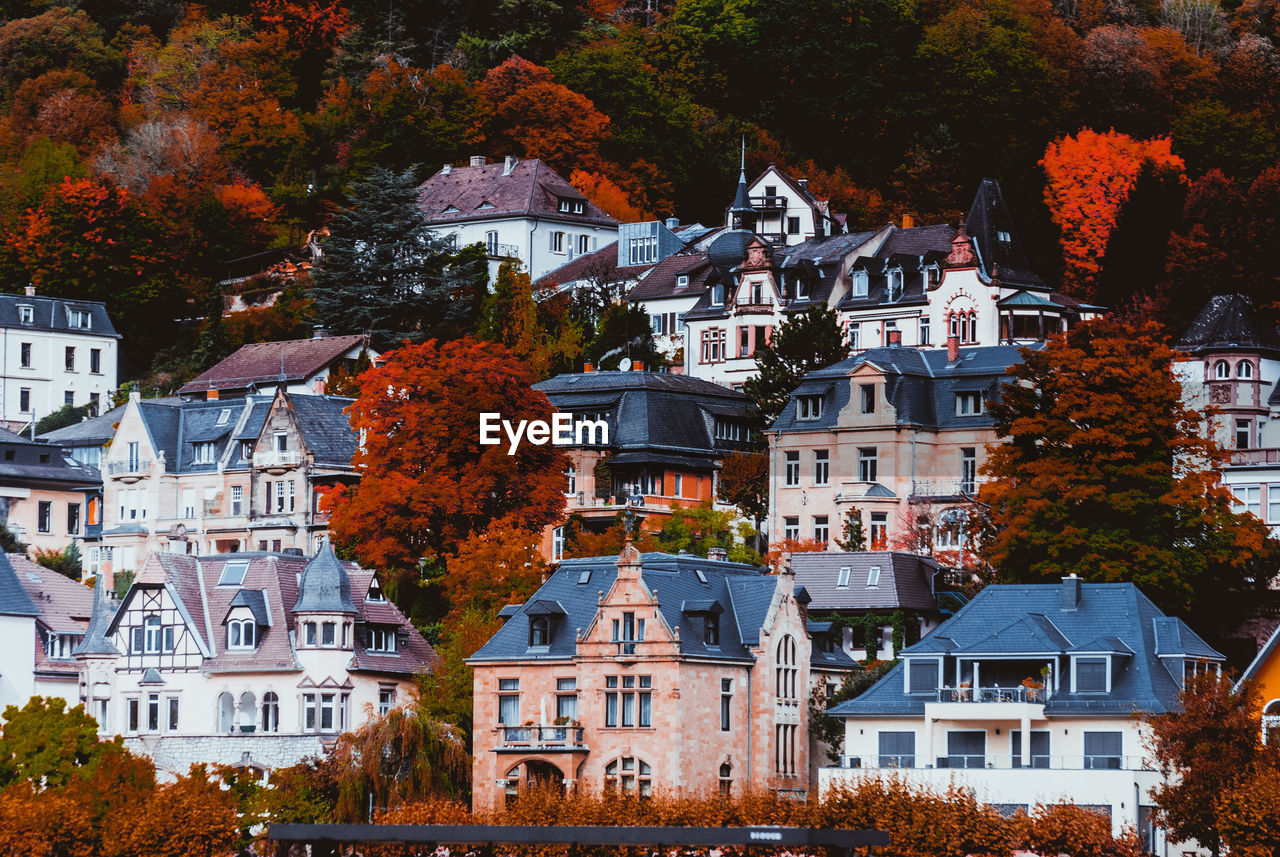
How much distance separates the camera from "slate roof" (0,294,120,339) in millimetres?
126188

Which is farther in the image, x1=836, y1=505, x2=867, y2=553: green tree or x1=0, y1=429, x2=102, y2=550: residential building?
x1=0, y1=429, x2=102, y2=550: residential building

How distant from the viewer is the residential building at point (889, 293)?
10700 cm

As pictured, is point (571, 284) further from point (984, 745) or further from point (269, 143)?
point (984, 745)

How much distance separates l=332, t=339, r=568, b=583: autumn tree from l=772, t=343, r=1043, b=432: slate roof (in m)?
9.54

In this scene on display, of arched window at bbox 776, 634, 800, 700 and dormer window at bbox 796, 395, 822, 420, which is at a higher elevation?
dormer window at bbox 796, 395, 822, 420

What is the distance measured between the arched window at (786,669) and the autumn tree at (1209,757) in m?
14.2

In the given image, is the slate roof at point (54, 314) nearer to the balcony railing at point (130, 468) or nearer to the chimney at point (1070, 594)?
the balcony railing at point (130, 468)

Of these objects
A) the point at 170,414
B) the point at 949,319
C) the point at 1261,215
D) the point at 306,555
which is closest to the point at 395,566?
the point at 306,555

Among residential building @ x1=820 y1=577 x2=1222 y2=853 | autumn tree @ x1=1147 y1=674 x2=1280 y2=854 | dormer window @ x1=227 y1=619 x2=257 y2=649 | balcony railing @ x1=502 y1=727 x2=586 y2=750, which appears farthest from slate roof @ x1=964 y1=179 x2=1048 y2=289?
autumn tree @ x1=1147 y1=674 x2=1280 y2=854

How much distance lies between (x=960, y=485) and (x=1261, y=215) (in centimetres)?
2479

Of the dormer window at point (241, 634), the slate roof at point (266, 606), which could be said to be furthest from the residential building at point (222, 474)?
the dormer window at point (241, 634)

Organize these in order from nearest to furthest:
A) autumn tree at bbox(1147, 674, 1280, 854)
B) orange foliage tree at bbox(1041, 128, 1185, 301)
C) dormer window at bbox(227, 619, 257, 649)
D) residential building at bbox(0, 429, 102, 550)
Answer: autumn tree at bbox(1147, 674, 1280, 854) → dormer window at bbox(227, 619, 257, 649) → residential building at bbox(0, 429, 102, 550) → orange foliage tree at bbox(1041, 128, 1185, 301)

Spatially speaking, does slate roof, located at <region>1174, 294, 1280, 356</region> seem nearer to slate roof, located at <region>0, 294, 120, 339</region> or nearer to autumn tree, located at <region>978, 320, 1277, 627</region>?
autumn tree, located at <region>978, 320, 1277, 627</region>

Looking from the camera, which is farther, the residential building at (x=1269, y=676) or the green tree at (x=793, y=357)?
the green tree at (x=793, y=357)
